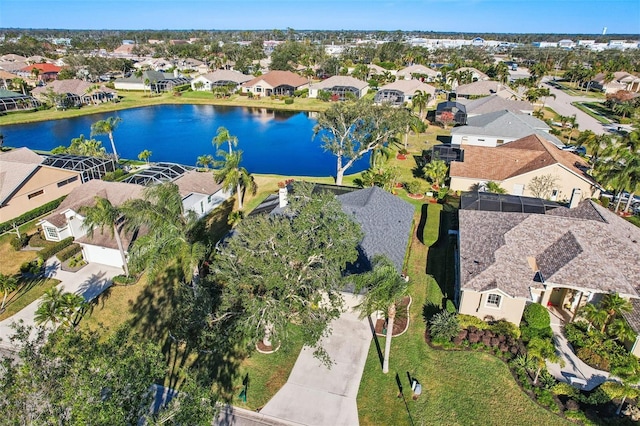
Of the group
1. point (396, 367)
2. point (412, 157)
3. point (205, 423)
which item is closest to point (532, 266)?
point (396, 367)

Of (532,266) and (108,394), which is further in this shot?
(532,266)

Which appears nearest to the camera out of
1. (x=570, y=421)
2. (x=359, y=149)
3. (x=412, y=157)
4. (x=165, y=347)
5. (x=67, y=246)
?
(x=570, y=421)

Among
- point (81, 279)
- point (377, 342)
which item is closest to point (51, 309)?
point (81, 279)

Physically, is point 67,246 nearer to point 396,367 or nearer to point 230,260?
point 230,260

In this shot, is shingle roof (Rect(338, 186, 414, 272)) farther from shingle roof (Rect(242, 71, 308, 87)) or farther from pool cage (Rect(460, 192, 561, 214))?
shingle roof (Rect(242, 71, 308, 87))

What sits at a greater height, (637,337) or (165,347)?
(637,337)

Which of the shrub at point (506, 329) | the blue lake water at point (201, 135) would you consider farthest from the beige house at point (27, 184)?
the shrub at point (506, 329)

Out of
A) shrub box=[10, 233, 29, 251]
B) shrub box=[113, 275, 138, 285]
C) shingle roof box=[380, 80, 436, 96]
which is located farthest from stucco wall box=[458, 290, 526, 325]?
shingle roof box=[380, 80, 436, 96]

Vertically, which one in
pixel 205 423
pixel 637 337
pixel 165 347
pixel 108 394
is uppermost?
pixel 108 394
